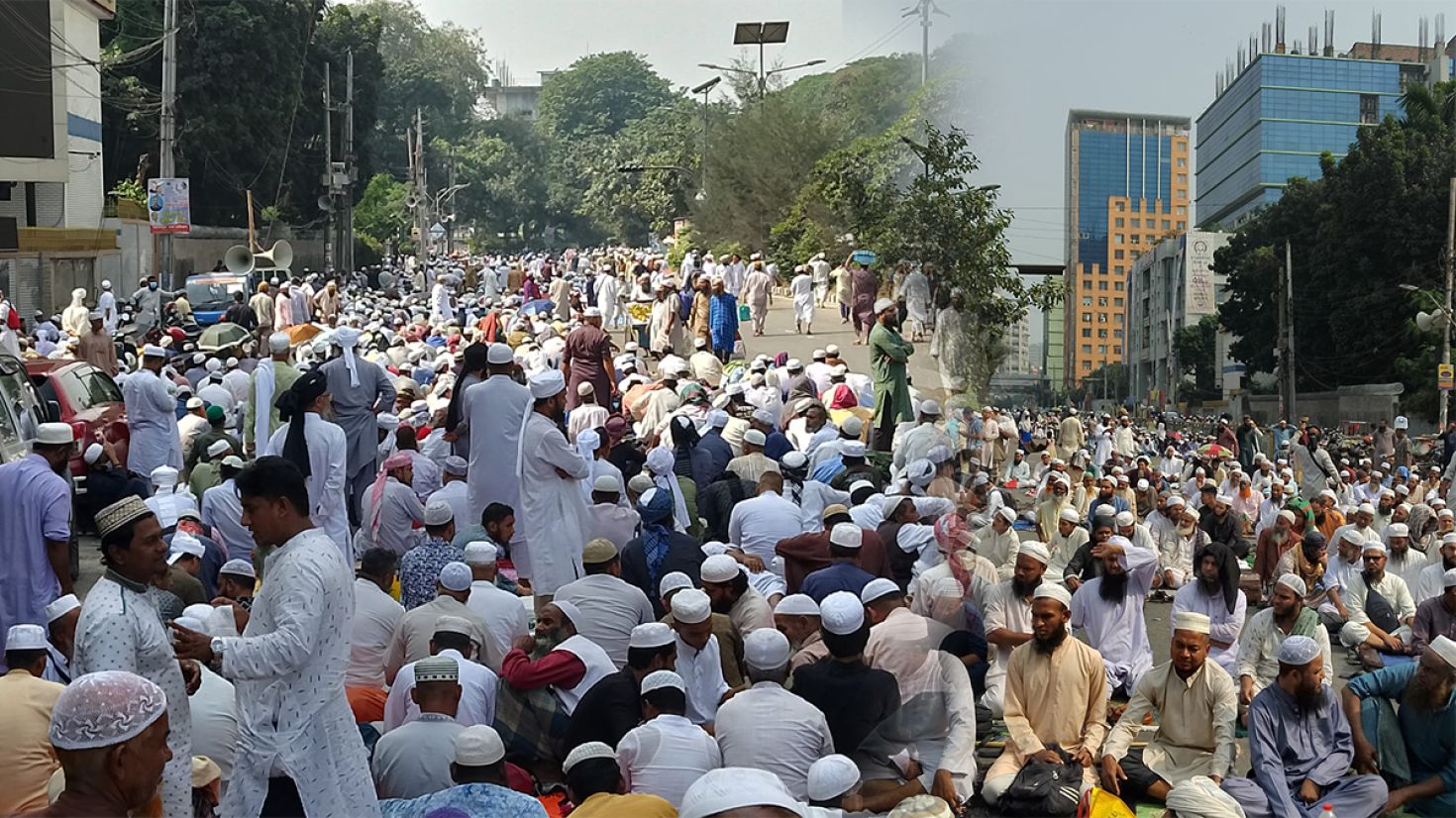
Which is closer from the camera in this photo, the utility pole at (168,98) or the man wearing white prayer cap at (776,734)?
the man wearing white prayer cap at (776,734)

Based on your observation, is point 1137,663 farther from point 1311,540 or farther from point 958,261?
point 958,261

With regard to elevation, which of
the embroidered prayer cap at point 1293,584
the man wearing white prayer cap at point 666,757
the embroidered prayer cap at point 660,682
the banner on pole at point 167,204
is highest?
the banner on pole at point 167,204

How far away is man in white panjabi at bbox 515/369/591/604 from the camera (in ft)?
22.7

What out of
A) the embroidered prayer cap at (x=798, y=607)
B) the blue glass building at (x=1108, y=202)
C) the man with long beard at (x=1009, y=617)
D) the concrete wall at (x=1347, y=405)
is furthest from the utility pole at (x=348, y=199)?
the blue glass building at (x=1108, y=202)

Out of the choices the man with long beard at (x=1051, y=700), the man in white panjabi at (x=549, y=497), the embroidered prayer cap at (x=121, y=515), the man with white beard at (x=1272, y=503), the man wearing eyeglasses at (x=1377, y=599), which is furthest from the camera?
the man with white beard at (x=1272, y=503)

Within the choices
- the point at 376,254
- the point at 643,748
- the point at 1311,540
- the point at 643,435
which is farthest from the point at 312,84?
the point at 643,748

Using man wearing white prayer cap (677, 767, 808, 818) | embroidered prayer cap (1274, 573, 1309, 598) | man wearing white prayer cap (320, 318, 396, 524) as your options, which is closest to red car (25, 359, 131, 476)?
man wearing white prayer cap (320, 318, 396, 524)

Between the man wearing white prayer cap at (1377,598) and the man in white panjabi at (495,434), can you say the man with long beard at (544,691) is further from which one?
the man wearing white prayer cap at (1377,598)

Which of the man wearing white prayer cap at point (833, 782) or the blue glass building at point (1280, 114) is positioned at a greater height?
the blue glass building at point (1280, 114)

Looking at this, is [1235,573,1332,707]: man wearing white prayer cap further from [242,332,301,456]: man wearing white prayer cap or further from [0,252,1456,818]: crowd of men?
[242,332,301,456]: man wearing white prayer cap

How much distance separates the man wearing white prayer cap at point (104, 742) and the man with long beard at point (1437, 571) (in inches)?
365

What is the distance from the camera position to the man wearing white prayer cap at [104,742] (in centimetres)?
266

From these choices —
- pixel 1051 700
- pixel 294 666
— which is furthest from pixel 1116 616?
pixel 294 666

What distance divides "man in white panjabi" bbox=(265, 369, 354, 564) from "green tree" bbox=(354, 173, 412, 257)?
4494 centimetres
